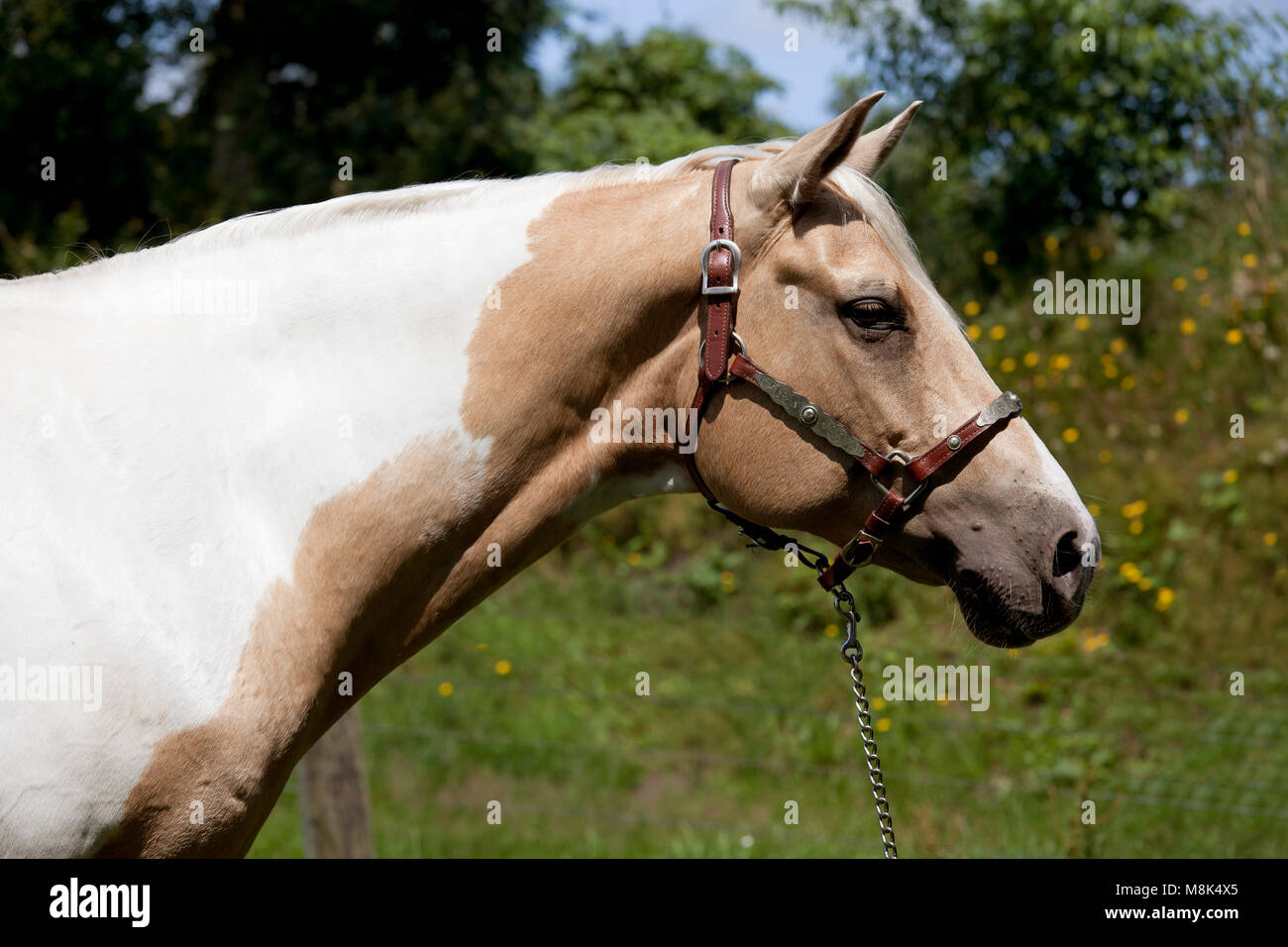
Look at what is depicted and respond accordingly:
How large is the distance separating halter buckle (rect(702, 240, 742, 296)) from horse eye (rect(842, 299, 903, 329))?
9.6 inches

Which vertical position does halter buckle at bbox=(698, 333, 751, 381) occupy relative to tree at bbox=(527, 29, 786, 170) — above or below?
below

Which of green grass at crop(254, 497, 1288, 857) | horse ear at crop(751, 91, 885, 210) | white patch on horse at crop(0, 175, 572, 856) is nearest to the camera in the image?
white patch on horse at crop(0, 175, 572, 856)

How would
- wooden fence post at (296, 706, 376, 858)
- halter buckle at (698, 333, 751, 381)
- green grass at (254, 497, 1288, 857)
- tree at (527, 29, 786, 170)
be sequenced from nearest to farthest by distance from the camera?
halter buckle at (698, 333, 751, 381), wooden fence post at (296, 706, 376, 858), green grass at (254, 497, 1288, 857), tree at (527, 29, 786, 170)

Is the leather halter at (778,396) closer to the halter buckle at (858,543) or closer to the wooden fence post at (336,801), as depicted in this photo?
the halter buckle at (858,543)

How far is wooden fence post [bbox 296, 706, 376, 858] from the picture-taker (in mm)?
4590

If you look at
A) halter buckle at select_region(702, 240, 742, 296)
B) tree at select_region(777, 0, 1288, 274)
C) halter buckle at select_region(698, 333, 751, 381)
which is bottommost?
halter buckle at select_region(698, 333, 751, 381)

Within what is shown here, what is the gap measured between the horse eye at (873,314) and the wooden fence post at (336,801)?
3.23 m

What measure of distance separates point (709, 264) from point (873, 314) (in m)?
0.36

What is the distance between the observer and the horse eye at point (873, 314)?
2.23 m

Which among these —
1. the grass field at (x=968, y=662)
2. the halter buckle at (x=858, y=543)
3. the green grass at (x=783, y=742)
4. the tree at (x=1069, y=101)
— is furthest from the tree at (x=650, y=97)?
the halter buckle at (x=858, y=543)

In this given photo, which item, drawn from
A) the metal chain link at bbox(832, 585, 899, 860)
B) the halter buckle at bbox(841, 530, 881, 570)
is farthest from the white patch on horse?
the metal chain link at bbox(832, 585, 899, 860)

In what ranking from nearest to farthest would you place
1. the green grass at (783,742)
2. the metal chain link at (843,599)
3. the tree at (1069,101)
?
the metal chain link at (843,599) < the green grass at (783,742) < the tree at (1069,101)

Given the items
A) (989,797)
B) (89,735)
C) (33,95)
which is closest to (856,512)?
(89,735)

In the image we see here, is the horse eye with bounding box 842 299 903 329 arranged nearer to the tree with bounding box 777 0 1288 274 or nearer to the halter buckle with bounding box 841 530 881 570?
the halter buckle with bounding box 841 530 881 570
